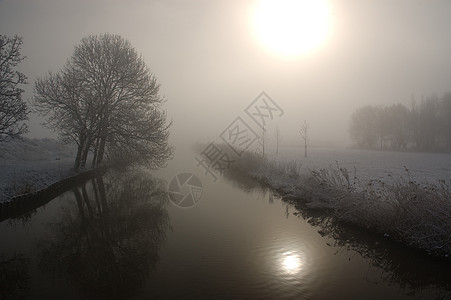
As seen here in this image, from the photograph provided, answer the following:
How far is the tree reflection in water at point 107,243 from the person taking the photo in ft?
23.9

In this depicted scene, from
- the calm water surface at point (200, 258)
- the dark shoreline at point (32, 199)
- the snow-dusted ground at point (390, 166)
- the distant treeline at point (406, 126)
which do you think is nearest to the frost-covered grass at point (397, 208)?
the calm water surface at point (200, 258)

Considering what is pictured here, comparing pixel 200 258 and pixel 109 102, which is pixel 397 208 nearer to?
pixel 200 258

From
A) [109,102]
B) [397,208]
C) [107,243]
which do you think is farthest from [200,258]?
[109,102]

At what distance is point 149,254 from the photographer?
8.95m

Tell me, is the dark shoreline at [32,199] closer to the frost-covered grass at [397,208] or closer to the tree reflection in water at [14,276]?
the tree reflection in water at [14,276]

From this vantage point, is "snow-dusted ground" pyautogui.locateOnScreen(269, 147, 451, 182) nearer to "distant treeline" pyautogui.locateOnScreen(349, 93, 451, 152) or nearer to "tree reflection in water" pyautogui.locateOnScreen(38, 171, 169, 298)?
"tree reflection in water" pyautogui.locateOnScreen(38, 171, 169, 298)

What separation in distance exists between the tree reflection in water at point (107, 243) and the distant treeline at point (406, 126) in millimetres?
72198

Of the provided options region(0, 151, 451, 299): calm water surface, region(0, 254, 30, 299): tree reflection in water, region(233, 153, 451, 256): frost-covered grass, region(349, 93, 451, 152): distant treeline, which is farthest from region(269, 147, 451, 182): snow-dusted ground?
region(349, 93, 451, 152): distant treeline

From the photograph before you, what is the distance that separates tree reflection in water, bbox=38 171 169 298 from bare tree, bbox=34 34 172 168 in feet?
29.5

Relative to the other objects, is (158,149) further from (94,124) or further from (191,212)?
(191,212)

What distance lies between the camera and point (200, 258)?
8.82 metres

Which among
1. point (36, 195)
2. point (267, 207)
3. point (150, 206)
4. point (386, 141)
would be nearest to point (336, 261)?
point (267, 207)

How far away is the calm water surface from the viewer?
23.0 ft

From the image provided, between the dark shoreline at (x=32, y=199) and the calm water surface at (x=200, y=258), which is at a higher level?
the dark shoreline at (x=32, y=199)
